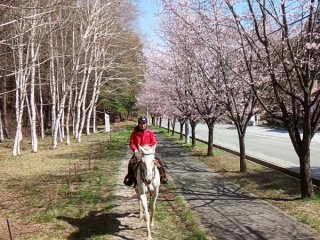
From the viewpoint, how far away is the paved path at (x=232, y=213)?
797 centimetres

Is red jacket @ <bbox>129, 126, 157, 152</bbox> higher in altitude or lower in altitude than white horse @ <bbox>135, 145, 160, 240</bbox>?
higher

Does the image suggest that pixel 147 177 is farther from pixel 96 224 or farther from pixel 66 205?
pixel 66 205

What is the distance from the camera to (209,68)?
19.0 metres

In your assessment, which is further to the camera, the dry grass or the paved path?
the dry grass

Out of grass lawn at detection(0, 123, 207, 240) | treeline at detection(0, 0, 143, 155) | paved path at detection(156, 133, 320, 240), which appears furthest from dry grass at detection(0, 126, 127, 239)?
treeline at detection(0, 0, 143, 155)

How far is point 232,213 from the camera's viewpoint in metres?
9.51

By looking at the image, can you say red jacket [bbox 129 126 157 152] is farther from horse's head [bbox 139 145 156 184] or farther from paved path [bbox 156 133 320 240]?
paved path [bbox 156 133 320 240]

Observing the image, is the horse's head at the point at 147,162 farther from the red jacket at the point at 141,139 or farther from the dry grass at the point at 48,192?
the dry grass at the point at 48,192

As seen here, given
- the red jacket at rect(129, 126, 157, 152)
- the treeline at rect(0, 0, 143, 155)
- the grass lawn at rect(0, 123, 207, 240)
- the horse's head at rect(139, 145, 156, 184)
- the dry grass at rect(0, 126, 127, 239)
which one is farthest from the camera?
the treeline at rect(0, 0, 143, 155)

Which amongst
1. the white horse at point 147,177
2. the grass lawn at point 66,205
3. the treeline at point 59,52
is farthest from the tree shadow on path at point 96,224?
the treeline at point 59,52

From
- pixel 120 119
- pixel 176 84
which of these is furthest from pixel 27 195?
pixel 120 119

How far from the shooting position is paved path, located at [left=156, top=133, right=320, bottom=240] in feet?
26.2

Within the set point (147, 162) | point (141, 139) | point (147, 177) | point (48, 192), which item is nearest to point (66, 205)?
point (48, 192)

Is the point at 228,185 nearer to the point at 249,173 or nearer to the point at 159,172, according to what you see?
the point at 249,173
